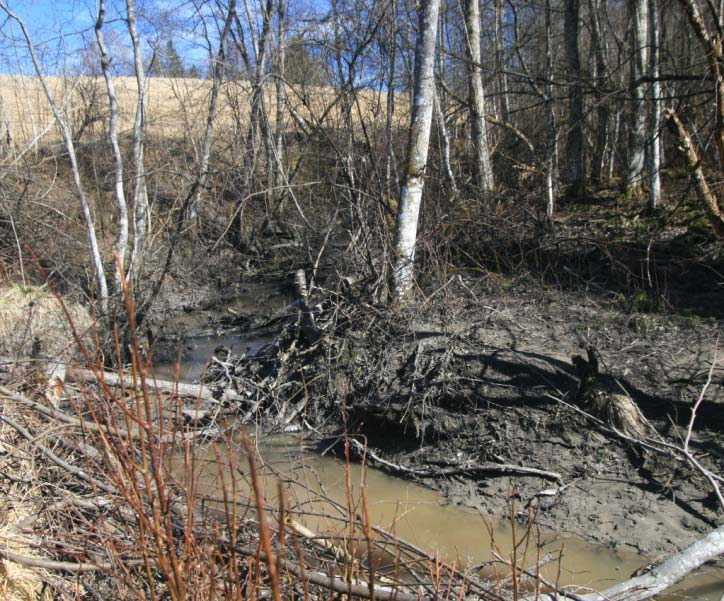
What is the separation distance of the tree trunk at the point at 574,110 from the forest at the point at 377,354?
77 millimetres

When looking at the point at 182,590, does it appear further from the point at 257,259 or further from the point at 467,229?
the point at 257,259

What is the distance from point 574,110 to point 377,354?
22.8 ft

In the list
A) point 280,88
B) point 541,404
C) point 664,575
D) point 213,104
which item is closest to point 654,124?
point 541,404

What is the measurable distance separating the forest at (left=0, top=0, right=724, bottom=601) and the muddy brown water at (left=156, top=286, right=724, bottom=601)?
0.03m

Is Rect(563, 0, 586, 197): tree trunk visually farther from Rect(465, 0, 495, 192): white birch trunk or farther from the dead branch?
the dead branch

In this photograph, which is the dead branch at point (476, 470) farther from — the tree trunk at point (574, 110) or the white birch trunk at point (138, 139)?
the tree trunk at point (574, 110)

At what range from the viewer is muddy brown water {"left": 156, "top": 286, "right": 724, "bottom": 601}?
172 inches

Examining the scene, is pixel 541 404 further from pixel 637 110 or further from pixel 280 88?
pixel 280 88

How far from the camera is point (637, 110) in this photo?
10.8m

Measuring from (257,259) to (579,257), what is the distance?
20.9 ft

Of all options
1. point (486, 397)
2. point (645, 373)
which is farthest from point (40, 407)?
point (645, 373)

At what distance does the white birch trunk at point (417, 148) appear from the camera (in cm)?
738

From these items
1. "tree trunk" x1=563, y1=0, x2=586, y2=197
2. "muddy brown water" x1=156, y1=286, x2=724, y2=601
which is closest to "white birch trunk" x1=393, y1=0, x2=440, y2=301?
"muddy brown water" x1=156, y1=286, x2=724, y2=601

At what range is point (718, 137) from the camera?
7488 mm
